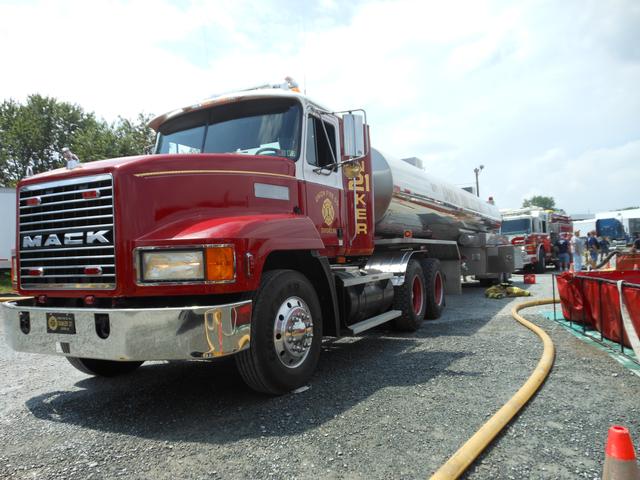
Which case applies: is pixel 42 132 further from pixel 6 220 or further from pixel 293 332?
pixel 293 332

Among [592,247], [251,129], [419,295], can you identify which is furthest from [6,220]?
[592,247]

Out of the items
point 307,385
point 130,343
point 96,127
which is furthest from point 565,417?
point 96,127

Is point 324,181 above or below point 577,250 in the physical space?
above

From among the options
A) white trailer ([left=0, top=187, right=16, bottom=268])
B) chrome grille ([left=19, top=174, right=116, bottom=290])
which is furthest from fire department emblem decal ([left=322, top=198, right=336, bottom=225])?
white trailer ([left=0, top=187, right=16, bottom=268])

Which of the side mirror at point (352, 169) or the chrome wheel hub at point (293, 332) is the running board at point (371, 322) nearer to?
the chrome wheel hub at point (293, 332)

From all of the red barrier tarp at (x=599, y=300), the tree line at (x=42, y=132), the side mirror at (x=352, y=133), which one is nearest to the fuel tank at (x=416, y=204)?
the side mirror at (x=352, y=133)

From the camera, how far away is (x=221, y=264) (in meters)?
3.40

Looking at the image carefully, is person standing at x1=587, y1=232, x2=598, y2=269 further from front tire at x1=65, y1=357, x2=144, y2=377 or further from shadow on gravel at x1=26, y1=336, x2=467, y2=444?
front tire at x1=65, y1=357, x2=144, y2=377

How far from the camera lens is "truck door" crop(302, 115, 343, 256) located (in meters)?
5.03

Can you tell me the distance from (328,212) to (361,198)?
962mm

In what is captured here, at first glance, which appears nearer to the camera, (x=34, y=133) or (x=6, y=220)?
(x=6, y=220)

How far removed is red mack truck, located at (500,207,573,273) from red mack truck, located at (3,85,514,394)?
1496cm

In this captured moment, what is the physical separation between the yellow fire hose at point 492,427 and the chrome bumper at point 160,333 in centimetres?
163

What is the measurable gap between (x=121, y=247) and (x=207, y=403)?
1.47 m
